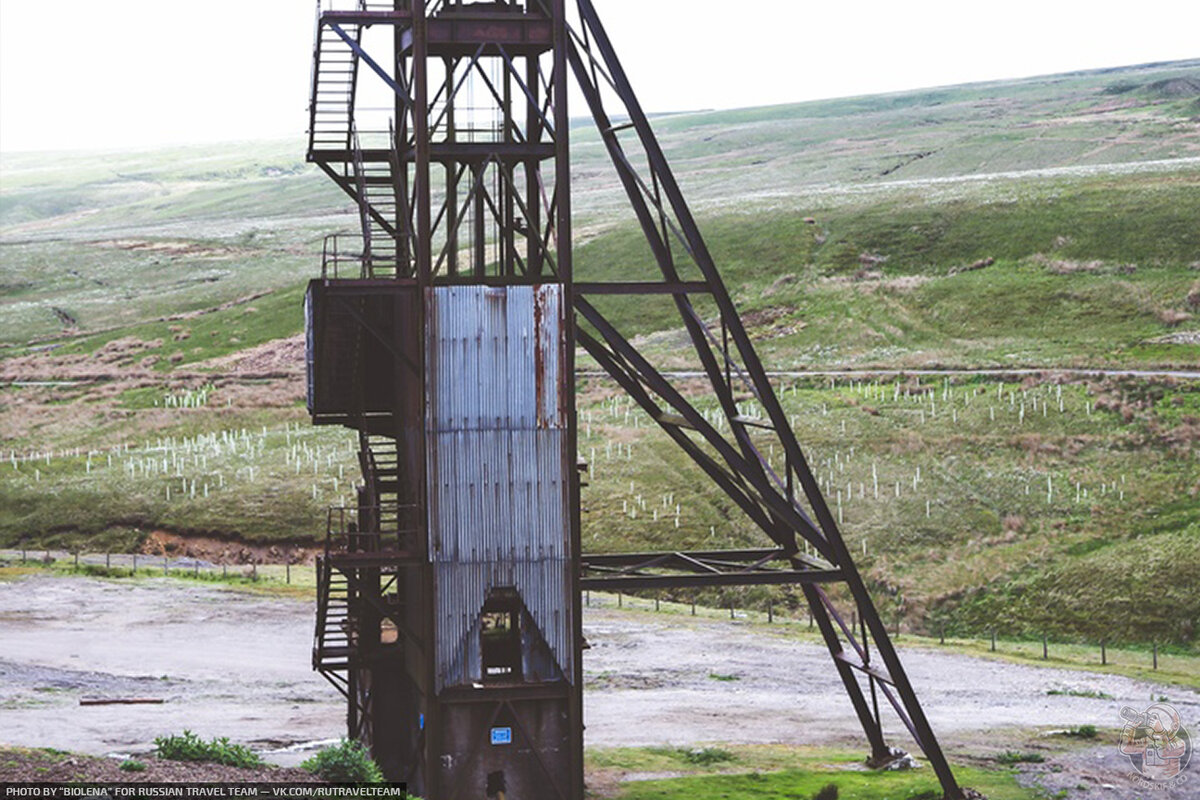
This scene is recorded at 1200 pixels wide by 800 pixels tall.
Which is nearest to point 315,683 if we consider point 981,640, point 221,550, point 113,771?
point 113,771

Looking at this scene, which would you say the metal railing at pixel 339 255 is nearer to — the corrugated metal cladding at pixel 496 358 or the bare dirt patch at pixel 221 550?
the corrugated metal cladding at pixel 496 358

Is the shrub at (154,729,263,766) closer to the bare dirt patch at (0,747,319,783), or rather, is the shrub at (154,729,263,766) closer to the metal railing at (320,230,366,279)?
the bare dirt patch at (0,747,319,783)

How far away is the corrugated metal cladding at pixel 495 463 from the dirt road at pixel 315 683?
8.08 m

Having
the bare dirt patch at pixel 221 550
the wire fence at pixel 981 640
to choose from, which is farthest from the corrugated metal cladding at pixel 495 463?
the bare dirt patch at pixel 221 550

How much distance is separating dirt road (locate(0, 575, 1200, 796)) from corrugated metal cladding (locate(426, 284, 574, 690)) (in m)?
8.08

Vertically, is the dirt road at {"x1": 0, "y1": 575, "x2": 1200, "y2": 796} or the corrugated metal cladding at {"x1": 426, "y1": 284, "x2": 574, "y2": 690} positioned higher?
the corrugated metal cladding at {"x1": 426, "y1": 284, "x2": 574, "y2": 690}

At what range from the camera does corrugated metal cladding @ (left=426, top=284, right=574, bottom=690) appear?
24.9m

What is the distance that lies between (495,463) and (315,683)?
746 inches

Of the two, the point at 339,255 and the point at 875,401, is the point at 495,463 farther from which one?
the point at 339,255

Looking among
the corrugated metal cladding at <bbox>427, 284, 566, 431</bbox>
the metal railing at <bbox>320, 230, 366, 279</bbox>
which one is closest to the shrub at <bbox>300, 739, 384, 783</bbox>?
the corrugated metal cladding at <bbox>427, 284, 566, 431</bbox>

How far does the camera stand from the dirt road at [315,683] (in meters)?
34.6

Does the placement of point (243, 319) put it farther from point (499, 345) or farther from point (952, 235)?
point (499, 345)

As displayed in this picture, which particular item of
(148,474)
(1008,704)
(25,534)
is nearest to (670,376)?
(148,474)

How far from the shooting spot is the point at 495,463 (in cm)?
2505
